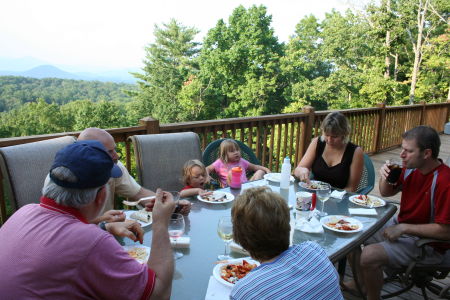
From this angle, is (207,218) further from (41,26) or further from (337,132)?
(41,26)

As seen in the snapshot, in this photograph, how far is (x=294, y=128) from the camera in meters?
5.70

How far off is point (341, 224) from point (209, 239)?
77 cm

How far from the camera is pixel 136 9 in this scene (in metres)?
66.2

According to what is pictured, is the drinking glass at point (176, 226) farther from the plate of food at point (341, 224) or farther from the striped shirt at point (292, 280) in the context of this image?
the plate of food at point (341, 224)

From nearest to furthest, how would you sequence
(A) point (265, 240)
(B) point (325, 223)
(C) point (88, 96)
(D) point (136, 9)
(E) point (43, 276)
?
(E) point (43, 276) < (A) point (265, 240) < (B) point (325, 223) < (C) point (88, 96) < (D) point (136, 9)

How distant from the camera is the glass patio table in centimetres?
127

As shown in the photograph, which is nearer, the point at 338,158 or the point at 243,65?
the point at 338,158

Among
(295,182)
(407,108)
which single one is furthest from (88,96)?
(295,182)

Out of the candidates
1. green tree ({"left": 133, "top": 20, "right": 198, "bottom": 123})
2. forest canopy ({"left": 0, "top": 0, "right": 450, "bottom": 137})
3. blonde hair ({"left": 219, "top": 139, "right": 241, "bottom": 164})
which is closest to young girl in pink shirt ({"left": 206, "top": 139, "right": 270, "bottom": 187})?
blonde hair ({"left": 219, "top": 139, "right": 241, "bottom": 164})

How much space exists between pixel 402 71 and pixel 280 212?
24.8 meters

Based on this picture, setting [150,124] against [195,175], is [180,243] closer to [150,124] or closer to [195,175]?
[195,175]

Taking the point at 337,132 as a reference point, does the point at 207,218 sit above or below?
below

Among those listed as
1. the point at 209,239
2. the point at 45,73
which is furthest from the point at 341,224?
the point at 45,73

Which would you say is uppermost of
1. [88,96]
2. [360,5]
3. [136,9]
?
[136,9]
